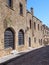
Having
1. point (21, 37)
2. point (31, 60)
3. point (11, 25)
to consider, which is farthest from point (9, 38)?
point (31, 60)

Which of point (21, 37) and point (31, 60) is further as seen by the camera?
point (21, 37)

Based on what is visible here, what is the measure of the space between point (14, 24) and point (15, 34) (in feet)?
4.17

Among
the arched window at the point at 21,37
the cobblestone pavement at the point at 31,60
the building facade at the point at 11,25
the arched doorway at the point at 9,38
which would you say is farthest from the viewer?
the arched window at the point at 21,37

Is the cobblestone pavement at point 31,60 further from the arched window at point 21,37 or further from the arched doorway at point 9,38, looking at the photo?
the arched window at point 21,37

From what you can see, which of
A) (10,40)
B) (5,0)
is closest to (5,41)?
(10,40)

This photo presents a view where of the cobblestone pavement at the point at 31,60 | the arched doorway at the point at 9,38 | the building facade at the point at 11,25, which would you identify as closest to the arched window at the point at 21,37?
the building facade at the point at 11,25

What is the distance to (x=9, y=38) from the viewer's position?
16844mm

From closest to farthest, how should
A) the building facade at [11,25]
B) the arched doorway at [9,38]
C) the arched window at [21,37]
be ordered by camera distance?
the building facade at [11,25], the arched doorway at [9,38], the arched window at [21,37]

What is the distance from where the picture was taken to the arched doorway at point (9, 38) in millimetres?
15953

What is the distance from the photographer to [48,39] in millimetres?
47750

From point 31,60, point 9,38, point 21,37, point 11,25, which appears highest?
Result: point 11,25

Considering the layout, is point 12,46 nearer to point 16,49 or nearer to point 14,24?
point 16,49

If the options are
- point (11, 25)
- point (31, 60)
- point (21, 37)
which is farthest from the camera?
point (21, 37)

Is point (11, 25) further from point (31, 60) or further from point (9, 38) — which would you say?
point (31, 60)
